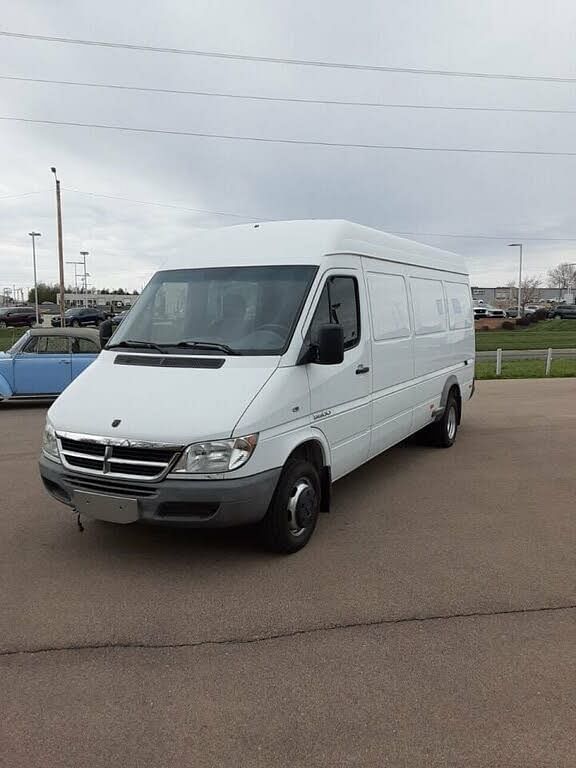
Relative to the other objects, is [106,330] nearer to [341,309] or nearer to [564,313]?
[341,309]

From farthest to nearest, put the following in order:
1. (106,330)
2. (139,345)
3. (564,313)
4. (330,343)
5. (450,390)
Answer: (564,313)
(450,390)
(106,330)
(139,345)
(330,343)

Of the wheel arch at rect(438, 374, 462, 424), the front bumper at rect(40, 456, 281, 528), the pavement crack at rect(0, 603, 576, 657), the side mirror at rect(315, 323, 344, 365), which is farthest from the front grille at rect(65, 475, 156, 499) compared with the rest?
the wheel arch at rect(438, 374, 462, 424)

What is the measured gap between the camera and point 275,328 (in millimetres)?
4984

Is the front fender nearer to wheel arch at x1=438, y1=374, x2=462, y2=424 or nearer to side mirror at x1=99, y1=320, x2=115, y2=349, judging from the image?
side mirror at x1=99, y1=320, x2=115, y2=349

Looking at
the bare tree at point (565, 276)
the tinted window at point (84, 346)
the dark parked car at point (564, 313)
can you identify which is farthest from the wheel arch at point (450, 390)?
the bare tree at point (565, 276)

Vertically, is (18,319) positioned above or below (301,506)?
above

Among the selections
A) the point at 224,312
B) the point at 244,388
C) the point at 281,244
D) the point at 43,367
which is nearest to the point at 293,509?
the point at 244,388

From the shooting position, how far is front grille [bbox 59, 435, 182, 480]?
4242mm

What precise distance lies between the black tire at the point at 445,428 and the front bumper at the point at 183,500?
15.2 ft

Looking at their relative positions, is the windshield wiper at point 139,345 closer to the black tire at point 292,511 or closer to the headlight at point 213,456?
the headlight at point 213,456

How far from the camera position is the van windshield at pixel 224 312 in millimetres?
4980

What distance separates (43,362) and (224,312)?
29.1 feet

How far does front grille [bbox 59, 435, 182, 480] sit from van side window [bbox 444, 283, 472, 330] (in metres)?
5.56

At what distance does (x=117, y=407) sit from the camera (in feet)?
14.9
